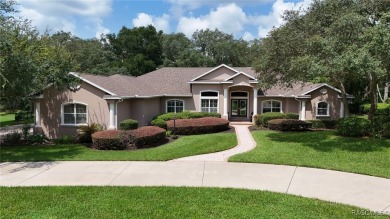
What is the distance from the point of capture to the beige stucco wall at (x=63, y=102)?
20.1 m

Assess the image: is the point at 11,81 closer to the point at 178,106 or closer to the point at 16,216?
the point at 16,216

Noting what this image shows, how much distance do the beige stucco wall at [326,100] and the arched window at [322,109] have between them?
0.25 meters

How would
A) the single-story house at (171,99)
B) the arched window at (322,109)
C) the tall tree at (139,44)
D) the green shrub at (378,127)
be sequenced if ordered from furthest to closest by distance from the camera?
the tall tree at (139,44) → the arched window at (322,109) → the single-story house at (171,99) → the green shrub at (378,127)

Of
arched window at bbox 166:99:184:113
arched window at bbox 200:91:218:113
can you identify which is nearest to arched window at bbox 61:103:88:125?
arched window at bbox 166:99:184:113

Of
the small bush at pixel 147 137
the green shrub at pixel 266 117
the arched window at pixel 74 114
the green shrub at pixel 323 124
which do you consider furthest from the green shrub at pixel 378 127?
the arched window at pixel 74 114

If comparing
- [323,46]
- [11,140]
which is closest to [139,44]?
[11,140]

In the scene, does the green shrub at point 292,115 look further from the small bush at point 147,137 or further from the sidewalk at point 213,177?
the sidewalk at point 213,177

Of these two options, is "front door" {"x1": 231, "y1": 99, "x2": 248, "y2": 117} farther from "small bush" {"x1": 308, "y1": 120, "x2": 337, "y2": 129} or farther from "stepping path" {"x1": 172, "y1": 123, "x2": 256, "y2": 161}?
"stepping path" {"x1": 172, "y1": 123, "x2": 256, "y2": 161}

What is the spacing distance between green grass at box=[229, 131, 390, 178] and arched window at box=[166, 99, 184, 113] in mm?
10858

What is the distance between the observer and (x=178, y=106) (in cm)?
2812

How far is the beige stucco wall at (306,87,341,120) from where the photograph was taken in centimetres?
2716

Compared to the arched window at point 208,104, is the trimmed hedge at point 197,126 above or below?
below

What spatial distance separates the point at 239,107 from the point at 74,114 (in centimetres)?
1470

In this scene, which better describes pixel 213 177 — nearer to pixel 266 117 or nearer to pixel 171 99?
pixel 266 117
